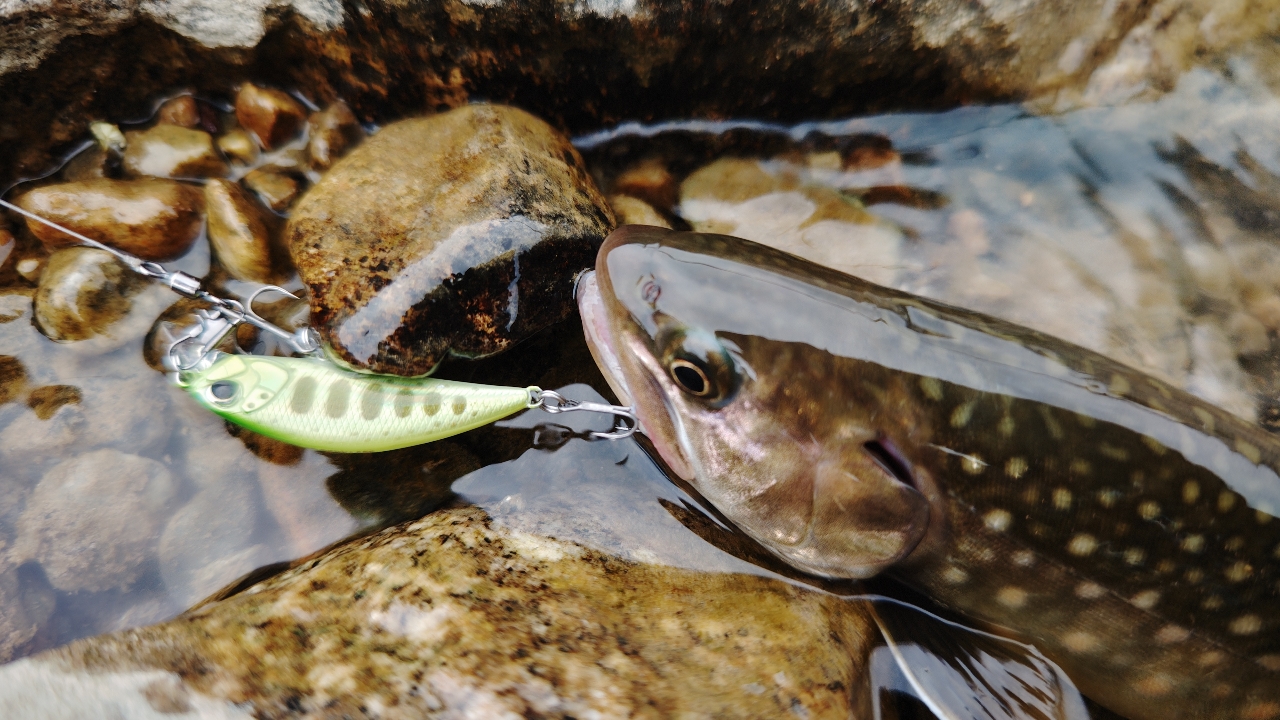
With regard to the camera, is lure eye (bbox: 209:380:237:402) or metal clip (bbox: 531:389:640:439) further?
metal clip (bbox: 531:389:640:439)

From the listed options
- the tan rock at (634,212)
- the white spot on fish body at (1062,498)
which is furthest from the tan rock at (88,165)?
the white spot on fish body at (1062,498)

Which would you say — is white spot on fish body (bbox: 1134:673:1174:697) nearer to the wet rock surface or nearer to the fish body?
the fish body

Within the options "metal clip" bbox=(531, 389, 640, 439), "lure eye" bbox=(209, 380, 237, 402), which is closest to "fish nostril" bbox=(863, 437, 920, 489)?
"metal clip" bbox=(531, 389, 640, 439)

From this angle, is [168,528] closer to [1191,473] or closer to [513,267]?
[513,267]

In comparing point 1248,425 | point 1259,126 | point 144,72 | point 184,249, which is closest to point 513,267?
point 184,249

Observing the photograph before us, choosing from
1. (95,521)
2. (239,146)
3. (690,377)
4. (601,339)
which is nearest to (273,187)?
(239,146)

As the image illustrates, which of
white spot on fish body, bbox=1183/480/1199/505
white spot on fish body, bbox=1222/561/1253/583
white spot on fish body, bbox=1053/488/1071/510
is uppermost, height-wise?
white spot on fish body, bbox=1183/480/1199/505
